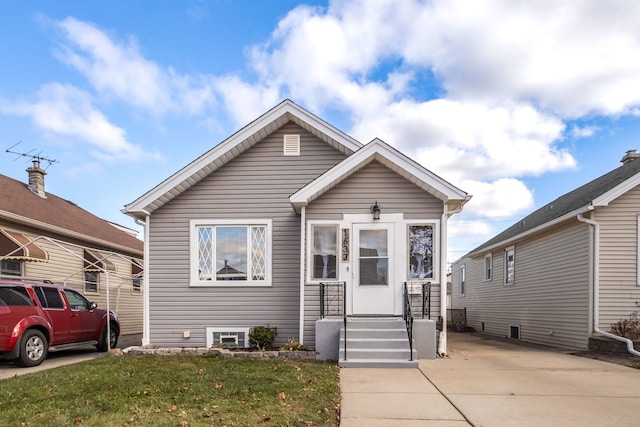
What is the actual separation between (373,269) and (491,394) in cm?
369

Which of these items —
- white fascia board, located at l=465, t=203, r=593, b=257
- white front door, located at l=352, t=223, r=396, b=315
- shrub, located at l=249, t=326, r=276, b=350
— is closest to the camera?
white front door, located at l=352, t=223, r=396, b=315

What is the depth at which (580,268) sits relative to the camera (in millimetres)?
9969

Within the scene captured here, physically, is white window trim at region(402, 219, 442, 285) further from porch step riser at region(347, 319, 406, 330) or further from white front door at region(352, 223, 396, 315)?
porch step riser at region(347, 319, 406, 330)

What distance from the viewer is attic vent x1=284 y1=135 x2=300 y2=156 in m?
9.55

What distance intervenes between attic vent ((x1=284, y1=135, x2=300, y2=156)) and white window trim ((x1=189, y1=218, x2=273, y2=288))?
1.73 m

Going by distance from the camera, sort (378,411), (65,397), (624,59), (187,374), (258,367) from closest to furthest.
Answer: (378,411)
(65,397)
(187,374)
(258,367)
(624,59)

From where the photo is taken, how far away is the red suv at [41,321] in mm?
7141

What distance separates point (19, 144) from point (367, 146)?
43.3 ft

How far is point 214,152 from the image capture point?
9.09 metres

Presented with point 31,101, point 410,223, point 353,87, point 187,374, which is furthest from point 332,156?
point 31,101

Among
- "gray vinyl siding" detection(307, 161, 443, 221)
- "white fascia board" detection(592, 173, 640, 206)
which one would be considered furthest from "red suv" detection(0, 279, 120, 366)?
"white fascia board" detection(592, 173, 640, 206)

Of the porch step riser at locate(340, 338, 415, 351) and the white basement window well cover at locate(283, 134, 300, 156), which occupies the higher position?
the white basement window well cover at locate(283, 134, 300, 156)

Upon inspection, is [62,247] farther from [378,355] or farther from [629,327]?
[629,327]

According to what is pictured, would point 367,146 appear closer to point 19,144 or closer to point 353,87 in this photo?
point 353,87
